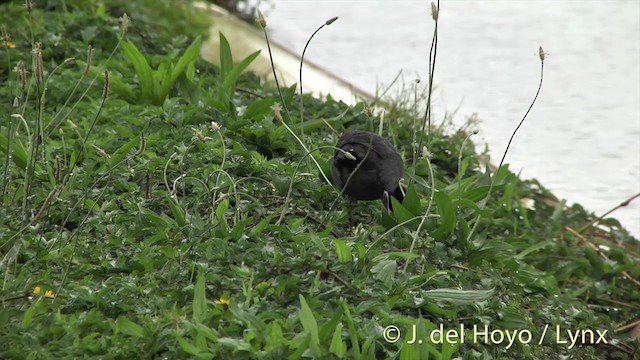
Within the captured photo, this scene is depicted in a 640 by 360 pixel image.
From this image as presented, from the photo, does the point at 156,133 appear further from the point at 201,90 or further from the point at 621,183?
the point at 621,183

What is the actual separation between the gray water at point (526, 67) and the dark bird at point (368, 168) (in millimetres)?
1571

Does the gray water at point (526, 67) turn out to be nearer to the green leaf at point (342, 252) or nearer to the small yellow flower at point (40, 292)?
the green leaf at point (342, 252)

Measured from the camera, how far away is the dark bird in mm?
3494

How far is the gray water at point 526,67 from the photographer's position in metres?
6.03

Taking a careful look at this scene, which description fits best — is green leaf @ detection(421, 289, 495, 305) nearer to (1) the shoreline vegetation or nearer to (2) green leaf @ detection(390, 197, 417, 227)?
(1) the shoreline vegetation

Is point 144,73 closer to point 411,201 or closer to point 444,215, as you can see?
point 411,201

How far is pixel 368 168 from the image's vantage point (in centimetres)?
348

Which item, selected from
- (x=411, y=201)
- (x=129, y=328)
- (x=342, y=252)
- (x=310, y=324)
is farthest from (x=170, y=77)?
(x=310, y=324)

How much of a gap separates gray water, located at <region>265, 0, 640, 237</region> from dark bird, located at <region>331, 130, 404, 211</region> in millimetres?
1571

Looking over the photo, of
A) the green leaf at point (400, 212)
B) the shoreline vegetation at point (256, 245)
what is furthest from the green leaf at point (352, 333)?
the green leaf at point (400, 212)

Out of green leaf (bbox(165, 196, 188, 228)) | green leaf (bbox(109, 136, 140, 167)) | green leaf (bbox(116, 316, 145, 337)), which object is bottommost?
green leaf (bbox(116, 316, 145, 337))

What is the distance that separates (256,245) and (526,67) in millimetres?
4934

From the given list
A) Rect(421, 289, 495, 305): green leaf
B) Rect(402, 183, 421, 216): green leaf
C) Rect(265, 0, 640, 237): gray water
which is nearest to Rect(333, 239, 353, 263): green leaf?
Rect(421, 289, 495, 305): green leaf

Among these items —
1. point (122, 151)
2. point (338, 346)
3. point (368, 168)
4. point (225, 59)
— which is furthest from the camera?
point (225, 59)
